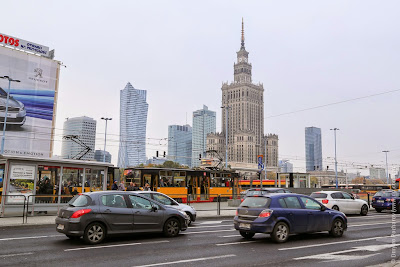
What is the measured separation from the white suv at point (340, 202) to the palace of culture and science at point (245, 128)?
12925 cm

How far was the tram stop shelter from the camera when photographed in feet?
58.6

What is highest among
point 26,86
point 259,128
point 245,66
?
point 245,66

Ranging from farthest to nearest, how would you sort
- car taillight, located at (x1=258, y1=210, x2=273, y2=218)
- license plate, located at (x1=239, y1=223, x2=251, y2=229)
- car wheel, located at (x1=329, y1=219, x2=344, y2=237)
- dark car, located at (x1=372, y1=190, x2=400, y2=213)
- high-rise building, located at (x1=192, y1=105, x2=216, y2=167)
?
high-rise building, located at (x1=192, y1=105, x2=216, y2=167)
dark car, located at (x1=372, y1=190, x2=400, y2=213)
car wheel, located at (x1=329, y1=219, x2=344, y2=237)
license plate, located at (x1=239, y1=223, x2=251, y2=229)
car taillight, located at (x1=258, y1=210, x2=273, y2=218)

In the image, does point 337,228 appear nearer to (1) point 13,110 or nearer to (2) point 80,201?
(2) point 80,201

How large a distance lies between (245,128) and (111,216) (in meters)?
155

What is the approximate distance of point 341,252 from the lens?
385 inches

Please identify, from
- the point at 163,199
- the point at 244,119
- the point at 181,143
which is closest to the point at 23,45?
the point at 163,199

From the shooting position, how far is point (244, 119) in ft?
545

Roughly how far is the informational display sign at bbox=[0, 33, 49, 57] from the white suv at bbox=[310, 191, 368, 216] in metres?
51.9

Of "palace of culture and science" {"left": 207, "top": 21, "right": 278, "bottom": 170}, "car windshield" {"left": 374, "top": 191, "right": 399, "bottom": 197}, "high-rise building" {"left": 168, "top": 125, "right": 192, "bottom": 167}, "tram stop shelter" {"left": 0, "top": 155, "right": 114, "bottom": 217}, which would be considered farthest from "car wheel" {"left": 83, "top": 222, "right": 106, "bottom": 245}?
"high-rise building" {"left": 168, "top": 125, "right": 192, "bottom": 167}

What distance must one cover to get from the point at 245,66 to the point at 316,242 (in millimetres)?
175519

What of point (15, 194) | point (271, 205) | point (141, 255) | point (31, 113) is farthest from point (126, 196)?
point (31, 113)

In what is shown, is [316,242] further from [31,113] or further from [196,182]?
[31,113]

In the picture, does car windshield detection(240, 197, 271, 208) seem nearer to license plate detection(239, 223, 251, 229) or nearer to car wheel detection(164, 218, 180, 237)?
license plate detection(239, 223, 251, 229)
